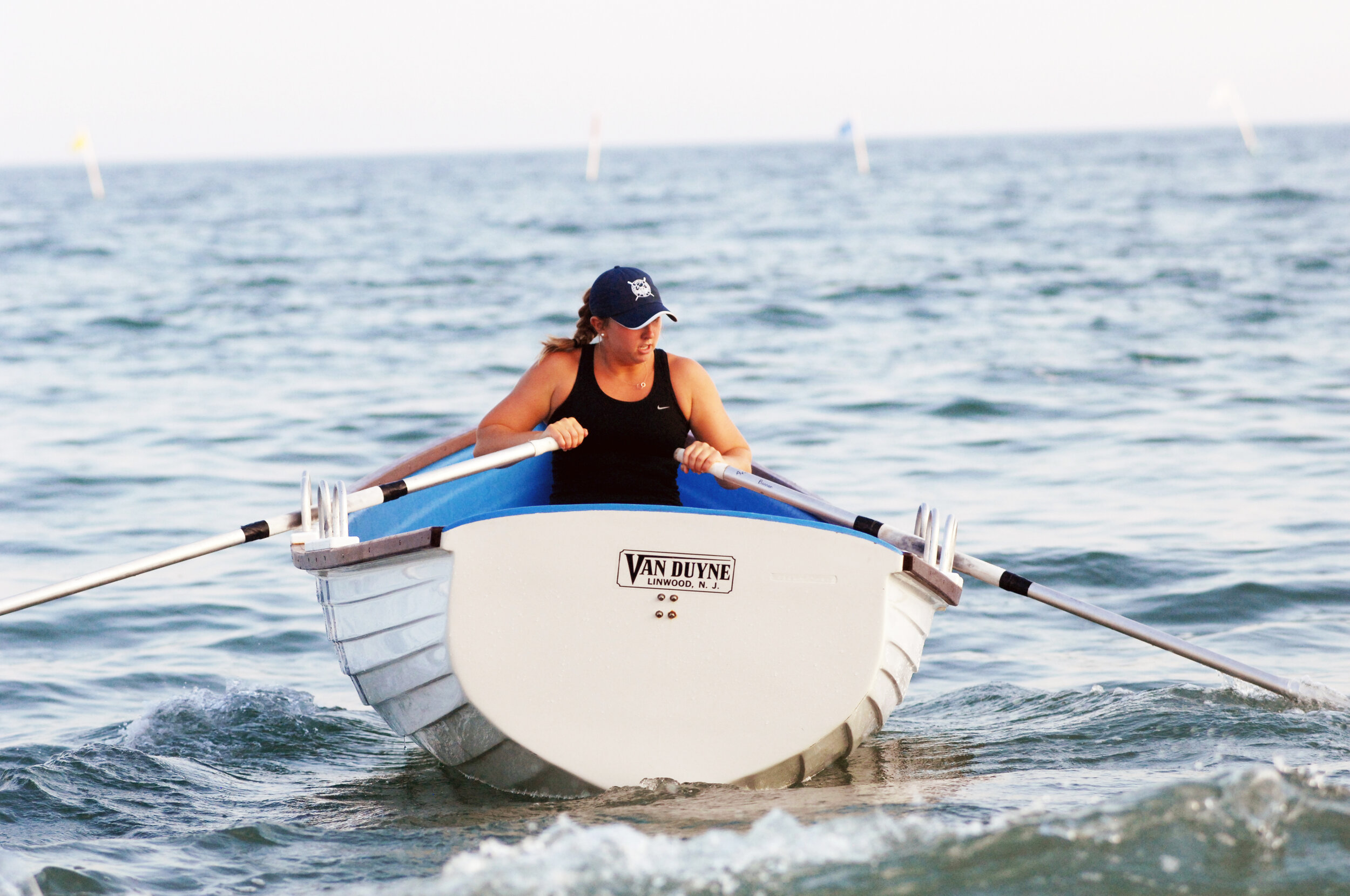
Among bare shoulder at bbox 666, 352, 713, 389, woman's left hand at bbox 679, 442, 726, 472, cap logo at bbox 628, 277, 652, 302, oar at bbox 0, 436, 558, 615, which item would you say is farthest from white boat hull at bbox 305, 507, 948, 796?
bare shoulder at bbox 666, 352, 713, 389

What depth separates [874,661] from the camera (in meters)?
3.82

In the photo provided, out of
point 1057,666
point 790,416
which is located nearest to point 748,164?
point 790,416

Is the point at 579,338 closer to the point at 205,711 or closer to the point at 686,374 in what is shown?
the point at 686,374

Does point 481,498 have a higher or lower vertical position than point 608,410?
lower

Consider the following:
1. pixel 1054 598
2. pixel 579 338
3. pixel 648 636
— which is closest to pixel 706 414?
pixel 579 338

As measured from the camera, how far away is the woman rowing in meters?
4.54

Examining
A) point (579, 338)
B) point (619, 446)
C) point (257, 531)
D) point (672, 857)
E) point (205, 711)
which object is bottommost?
point (205, 711)

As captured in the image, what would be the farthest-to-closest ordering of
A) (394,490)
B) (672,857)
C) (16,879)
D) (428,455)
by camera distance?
(428,455)
(394,490)
(16,879)
(672,857)

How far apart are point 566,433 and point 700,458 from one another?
434 mm

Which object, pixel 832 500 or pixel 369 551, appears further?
pixel 832 500

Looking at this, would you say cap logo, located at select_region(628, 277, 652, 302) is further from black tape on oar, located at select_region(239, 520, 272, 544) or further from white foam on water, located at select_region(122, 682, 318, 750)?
white foam on water, located at select_region(122, 682, 318, 750)

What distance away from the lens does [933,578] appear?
→ 3.85 meters

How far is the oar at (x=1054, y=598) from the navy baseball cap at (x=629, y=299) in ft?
1.72

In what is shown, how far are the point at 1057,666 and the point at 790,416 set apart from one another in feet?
17.0
